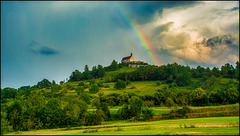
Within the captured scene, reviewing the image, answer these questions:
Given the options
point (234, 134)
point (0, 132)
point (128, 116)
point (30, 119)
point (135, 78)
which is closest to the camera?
point (234, 134)

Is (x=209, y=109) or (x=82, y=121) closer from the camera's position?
(x=82, y=121)

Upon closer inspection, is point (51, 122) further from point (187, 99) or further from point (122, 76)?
point (122, 76)

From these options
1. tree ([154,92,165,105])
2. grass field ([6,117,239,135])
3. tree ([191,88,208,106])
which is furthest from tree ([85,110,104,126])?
tree ([191,88,208,106])

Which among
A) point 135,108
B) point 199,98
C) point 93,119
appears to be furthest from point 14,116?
point 199,98

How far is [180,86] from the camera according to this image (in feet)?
500

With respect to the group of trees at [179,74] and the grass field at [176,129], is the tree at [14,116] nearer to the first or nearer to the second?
the grass field at [176,129]

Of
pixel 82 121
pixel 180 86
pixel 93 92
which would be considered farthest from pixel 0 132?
pixel 180 86

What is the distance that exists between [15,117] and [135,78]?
142 m

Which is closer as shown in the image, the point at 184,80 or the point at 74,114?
the point at 74,114

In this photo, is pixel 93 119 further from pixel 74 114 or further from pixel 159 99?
pixel 159 99

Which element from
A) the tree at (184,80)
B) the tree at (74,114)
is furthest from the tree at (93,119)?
the tree at (184,80)

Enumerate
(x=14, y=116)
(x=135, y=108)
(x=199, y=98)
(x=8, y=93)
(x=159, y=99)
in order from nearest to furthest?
(x=14, y=116), (x=135, y=108), (x=199, y=98), (x=159, y=99), (x=8, y=93)

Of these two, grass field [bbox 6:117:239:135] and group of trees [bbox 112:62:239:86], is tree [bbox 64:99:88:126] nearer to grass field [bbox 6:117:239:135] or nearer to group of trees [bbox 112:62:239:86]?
grass field [bbox 6:117:239:135]

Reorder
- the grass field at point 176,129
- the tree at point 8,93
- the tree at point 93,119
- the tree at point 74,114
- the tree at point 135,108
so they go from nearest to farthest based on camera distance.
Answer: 1. the grass field at point 176,129
2. the tree at point 93,119
3. the tree at point 74,114
4. the tree at point 135,108
5. the tree at point 8,93
